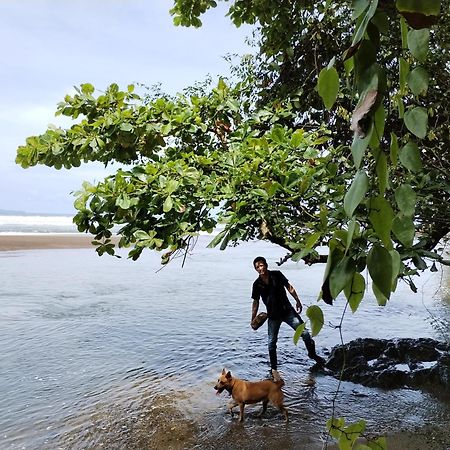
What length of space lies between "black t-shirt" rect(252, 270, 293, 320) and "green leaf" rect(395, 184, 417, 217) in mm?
6248

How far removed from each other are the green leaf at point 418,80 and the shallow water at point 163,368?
0.88 m

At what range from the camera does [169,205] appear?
3484mm

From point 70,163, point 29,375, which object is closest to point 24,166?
point 70,163

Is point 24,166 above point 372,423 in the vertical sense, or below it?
above

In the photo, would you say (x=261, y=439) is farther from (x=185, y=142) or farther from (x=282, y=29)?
(x=282, y=29)

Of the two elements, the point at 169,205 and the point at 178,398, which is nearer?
the point at 169,205

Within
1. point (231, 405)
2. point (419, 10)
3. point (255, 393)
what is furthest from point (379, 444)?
point (231, 405)

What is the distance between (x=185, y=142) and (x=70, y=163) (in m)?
1.09

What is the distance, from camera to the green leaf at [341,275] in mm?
504

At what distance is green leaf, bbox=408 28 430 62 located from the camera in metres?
0.47

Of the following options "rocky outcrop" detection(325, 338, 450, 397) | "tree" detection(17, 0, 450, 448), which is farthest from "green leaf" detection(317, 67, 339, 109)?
"rocky outcrop" detection(325, 338, 450, 397)

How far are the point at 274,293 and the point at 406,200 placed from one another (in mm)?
6319

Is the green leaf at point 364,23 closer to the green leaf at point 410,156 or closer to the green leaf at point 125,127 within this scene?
the green leaf at point 410,156

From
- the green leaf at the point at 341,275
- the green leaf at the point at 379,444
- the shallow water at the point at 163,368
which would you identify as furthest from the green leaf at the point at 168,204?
the green leaf at the point at 341,275
